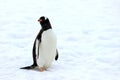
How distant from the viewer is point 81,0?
13.0 m

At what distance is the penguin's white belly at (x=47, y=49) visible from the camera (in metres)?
6.75

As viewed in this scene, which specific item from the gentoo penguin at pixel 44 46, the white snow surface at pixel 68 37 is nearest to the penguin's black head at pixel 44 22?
the gentoo penguin at pixel 44 46

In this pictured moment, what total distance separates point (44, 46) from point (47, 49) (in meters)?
0.07

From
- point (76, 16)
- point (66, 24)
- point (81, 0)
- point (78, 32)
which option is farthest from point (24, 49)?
point (81, 0)

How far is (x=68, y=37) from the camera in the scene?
9.40 m

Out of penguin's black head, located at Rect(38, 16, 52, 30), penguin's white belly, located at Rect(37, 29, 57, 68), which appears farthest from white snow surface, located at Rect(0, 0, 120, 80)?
penguin's black head, located at Rect(38, 16, 52, 30)

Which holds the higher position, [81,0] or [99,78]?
[81,0]

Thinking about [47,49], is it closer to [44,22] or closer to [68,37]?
[44,22]

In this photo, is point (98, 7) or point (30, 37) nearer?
point (30, 37)

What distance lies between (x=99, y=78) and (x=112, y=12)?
5589mm

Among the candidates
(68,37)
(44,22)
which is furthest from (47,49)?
(68,37)

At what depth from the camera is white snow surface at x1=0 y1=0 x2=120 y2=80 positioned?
677 centimetres

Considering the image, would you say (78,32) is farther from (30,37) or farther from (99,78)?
(99,78)

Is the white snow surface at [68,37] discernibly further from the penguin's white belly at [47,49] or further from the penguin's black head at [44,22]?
the penguin's black head at [44,22]
